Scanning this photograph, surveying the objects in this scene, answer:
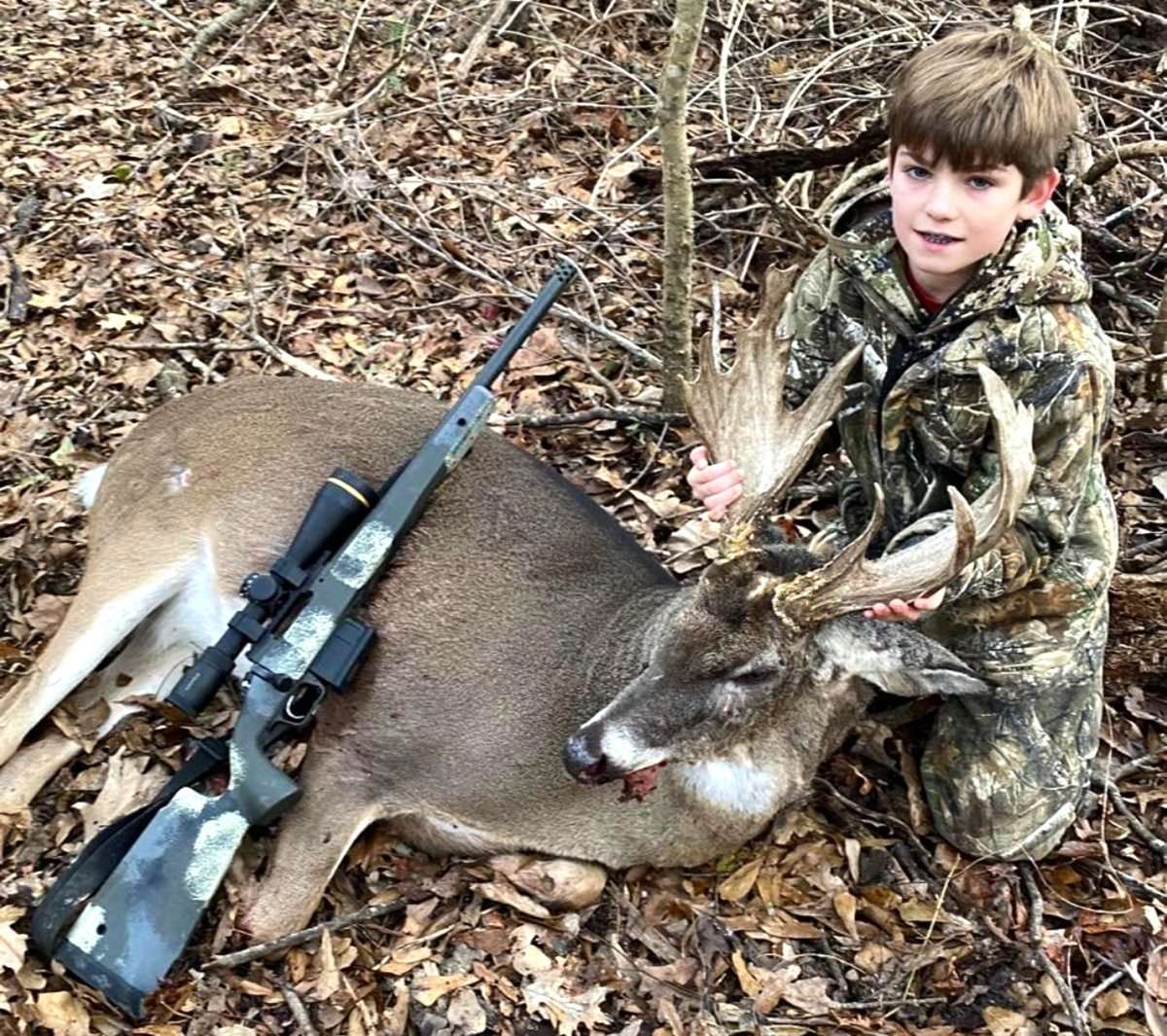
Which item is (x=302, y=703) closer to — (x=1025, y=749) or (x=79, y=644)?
(x=79, y=644)

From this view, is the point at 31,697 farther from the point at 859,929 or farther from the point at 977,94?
the point at 977,94

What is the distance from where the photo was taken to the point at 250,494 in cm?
448

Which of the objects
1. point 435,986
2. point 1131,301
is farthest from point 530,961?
point 1131,301

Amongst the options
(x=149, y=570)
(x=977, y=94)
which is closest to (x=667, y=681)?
(x=977, y=94)

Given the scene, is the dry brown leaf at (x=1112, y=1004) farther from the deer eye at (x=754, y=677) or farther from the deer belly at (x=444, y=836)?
the deer belly at (x=444, y=836)

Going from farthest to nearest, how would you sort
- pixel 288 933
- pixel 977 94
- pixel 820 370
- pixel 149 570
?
pixel 149 570 → pixel 820 370 → pixel 288 933 → pixel 977 94

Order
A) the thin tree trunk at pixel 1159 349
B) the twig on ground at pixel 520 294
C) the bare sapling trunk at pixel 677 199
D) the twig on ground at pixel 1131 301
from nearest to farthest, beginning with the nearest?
the bare sapling trunk at pixel 677 199
the thin tree trunk at pixel 1159 349
the twig on ground at pixel 1131 301
the twig on ground at pixel 520 294

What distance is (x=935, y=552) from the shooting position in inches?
124

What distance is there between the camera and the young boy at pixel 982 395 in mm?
3258

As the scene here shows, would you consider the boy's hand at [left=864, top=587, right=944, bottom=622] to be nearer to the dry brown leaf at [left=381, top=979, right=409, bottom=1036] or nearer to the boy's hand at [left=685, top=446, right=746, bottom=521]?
the boy's hand at [left=685, top=446, right=746, bottom=521]

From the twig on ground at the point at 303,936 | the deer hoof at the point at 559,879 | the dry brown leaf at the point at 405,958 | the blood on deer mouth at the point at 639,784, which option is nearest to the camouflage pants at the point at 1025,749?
the blood on deer mouth at the point at 639,784

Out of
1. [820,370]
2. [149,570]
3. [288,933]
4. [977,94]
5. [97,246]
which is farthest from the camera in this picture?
[97,246]

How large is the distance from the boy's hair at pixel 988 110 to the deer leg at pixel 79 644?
9.69ft

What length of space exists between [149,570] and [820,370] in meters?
2.50
